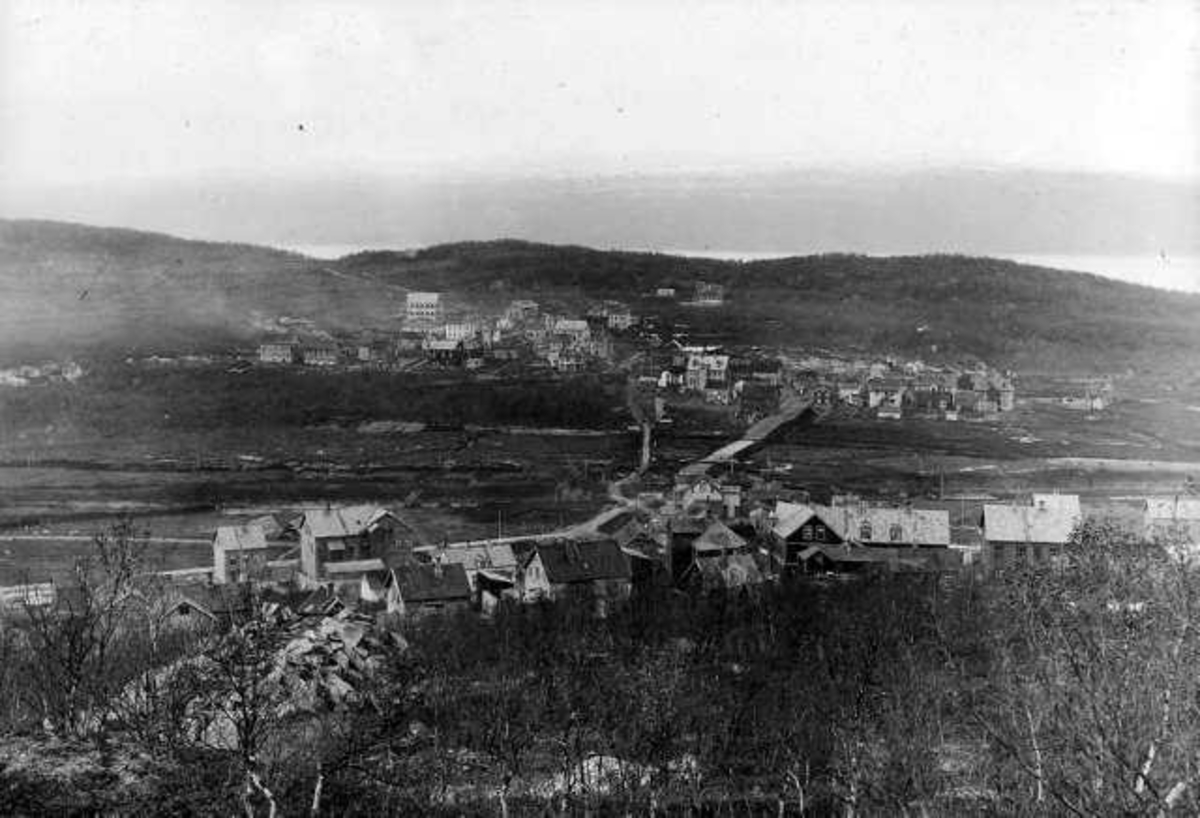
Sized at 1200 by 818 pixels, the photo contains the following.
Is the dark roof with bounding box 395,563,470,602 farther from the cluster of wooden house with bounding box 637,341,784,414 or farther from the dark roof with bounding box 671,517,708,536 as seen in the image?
the cluster of wooden house with bounding box 637,341,784,414

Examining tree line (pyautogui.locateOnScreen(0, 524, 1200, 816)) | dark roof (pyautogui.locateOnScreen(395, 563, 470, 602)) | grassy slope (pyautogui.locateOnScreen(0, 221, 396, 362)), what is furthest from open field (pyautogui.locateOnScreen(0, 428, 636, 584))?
tree line (pyautogui.locateOnScreen(0, 524, 1200, 816))

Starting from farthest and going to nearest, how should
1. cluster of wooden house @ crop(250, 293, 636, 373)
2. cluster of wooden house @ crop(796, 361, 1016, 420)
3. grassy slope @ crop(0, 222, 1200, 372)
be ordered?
grassy slope @ crop(0, 222, 1200, 372), cluster of wooden house @ crop(250, 293, 636, 373), cluster of wooden house @ crop(796, 361, 1016, 420)

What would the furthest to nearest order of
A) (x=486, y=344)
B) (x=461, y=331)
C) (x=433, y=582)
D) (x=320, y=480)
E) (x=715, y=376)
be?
(x=461, y=331) < (x=486, y=344) < (x=715, y=376) < (x=320, y=480) < (x=433, y=582)

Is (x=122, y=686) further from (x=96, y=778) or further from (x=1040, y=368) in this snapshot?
(x=1040, y=368)

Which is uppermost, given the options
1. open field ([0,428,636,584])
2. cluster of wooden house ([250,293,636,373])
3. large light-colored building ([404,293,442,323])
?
large light-colored building ([404,293,442,323])

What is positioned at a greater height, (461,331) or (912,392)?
(461,331)

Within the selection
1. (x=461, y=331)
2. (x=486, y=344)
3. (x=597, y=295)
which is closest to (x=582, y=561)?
(x=486, y=344)

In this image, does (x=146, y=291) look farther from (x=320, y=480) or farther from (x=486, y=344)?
(x=486, y=344)
